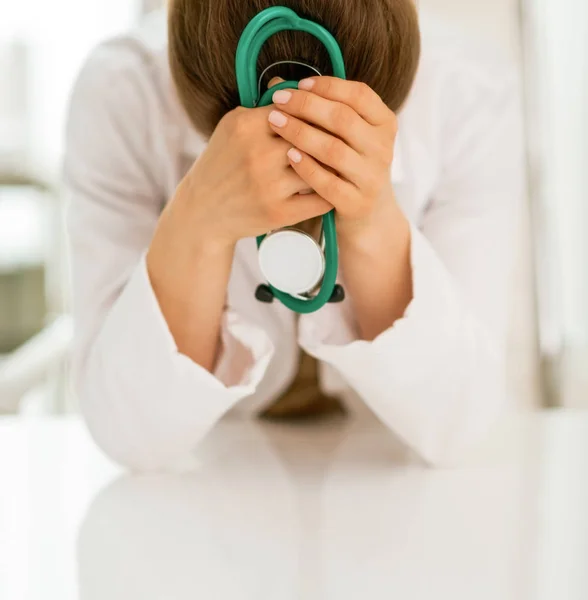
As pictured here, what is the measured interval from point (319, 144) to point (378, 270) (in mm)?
152

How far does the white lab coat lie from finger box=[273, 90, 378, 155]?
0.14 meters

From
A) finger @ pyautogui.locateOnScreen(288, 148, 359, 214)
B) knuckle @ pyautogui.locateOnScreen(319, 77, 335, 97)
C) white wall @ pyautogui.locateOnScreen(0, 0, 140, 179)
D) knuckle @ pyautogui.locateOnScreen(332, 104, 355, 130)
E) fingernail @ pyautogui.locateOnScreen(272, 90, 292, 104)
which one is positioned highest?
white wall @ pyautogui.locateOnScreen(0, 0, 140, 179)

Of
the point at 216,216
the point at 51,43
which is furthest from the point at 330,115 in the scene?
the point at 51,43

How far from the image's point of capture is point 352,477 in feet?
1.77

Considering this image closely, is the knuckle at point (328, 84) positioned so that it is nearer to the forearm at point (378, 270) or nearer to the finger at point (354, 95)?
the finger at point (354, 95)

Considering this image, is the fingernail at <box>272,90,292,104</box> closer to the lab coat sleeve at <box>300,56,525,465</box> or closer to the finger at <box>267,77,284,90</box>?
the finger at <box>267,77,284,90</box>

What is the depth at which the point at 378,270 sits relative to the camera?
519 mm

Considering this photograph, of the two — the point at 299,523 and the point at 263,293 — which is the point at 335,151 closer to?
the point at 263,293

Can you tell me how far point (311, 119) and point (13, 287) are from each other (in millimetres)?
1540

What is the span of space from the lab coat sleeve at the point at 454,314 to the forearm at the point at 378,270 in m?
0.01

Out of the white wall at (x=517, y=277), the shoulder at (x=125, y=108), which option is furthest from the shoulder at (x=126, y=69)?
the white wall at (x=517, y=277)

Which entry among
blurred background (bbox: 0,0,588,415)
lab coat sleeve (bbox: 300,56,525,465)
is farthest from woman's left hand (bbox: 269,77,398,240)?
blurred background (bbox: 0,0,588,415)

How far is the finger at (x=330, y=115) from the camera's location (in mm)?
374

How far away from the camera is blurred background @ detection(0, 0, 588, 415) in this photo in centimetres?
85
